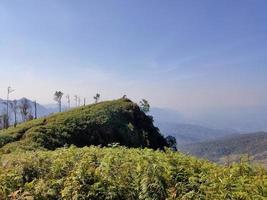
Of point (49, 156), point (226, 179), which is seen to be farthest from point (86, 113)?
point (226, 179)

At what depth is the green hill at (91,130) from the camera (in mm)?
56028

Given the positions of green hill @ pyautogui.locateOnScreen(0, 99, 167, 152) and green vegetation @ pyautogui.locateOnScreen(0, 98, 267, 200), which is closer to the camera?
green vegetation @ pyautogui.locateOnScreen(0, 98, 267, 200)

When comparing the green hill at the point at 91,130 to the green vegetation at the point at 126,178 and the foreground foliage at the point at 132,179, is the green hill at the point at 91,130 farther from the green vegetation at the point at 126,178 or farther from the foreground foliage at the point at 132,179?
the foreground foliage at the point at 132,179

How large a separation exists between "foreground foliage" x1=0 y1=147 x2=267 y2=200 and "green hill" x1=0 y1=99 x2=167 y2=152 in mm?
33952

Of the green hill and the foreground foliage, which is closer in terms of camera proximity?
the foreground foliage

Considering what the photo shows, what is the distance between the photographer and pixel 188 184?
10.1 m

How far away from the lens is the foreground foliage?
31.3ft

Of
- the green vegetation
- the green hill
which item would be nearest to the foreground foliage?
the green vegetation

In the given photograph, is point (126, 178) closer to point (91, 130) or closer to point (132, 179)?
point (132, 179)

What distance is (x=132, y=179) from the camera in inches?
434

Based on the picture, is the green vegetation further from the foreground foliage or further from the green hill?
the green hill

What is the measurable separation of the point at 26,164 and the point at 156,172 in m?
4.45

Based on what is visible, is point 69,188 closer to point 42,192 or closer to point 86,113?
point 42,192

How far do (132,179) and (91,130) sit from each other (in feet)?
203
